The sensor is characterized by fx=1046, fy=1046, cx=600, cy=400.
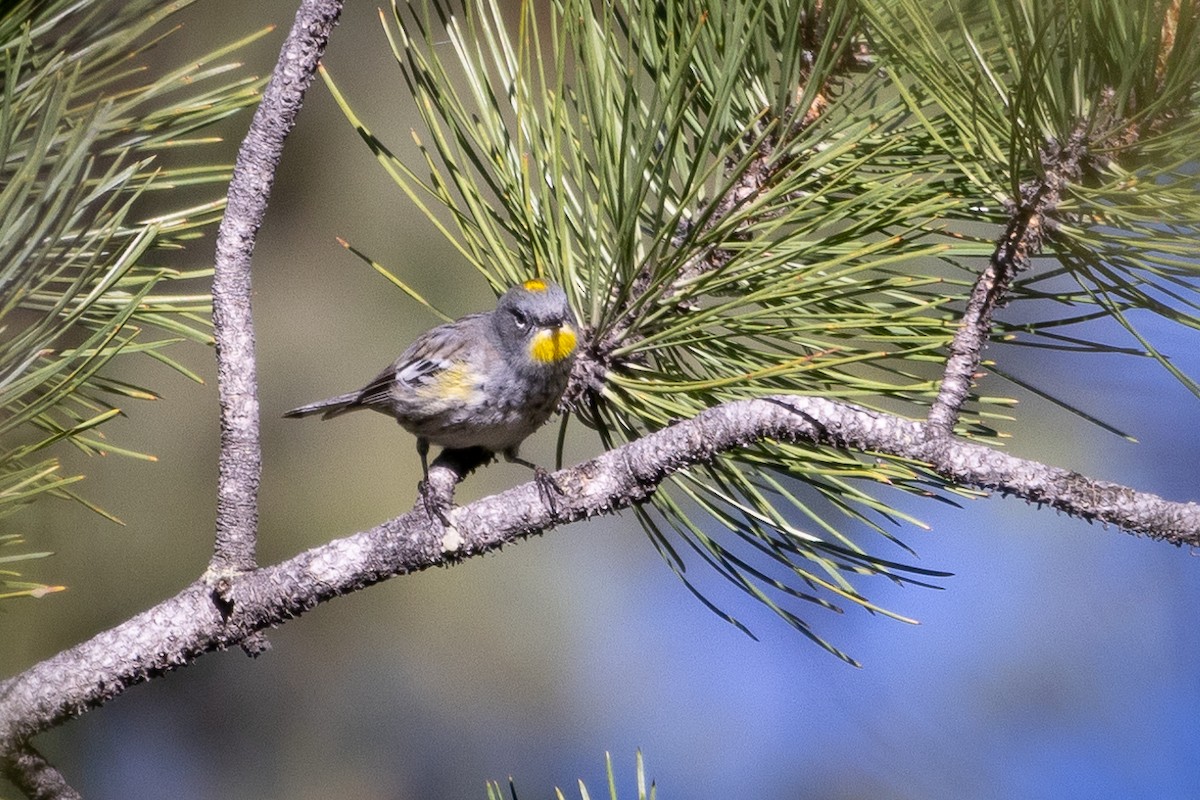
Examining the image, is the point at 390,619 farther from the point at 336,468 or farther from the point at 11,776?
the point at 11,776

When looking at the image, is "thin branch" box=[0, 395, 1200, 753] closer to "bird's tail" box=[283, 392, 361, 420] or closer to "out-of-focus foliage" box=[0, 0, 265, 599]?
"out-of-focus foliage" box=[0, 0, 265, 599]

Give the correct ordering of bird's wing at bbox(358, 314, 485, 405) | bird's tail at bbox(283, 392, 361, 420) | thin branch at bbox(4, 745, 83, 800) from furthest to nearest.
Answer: bird's tail at bbox(283, 392, 361, 420) → bird's wing at bbox(358, 314, 485, 405) → thin branch at bbox(4, 745, 83, 800)

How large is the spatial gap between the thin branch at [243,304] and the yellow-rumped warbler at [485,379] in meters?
0.43

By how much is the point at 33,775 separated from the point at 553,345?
35.3 inches

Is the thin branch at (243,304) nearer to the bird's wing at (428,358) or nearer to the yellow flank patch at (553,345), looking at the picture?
the yellow flank patch at (553,345)

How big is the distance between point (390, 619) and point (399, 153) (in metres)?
1.52

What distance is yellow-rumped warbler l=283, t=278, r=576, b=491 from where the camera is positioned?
1507 millimetres

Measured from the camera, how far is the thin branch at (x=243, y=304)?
39.2 inches

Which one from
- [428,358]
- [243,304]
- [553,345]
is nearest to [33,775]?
[243,304]

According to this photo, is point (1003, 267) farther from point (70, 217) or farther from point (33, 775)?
point (33, 775)

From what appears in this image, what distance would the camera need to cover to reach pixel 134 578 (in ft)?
9.20

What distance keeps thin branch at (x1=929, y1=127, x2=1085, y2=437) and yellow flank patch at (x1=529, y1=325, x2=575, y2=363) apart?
511mm

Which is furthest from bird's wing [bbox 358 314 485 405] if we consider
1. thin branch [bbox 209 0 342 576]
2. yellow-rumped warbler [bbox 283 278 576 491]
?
thin branch [bbox 209 0 342 576]

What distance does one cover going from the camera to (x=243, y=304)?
101 centimetres
